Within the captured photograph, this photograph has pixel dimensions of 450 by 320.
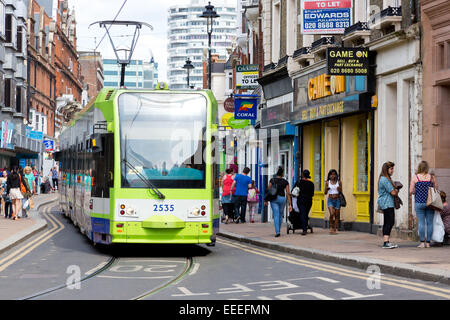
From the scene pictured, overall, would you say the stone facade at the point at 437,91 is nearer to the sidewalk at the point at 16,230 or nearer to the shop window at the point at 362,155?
the shop window at the point at 362,155

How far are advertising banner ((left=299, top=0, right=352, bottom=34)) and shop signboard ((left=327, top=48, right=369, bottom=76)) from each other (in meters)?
1.38

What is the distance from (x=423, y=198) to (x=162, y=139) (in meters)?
5.44

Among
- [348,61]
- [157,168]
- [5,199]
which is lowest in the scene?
[5,199]

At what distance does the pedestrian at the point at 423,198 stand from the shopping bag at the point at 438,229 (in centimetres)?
8

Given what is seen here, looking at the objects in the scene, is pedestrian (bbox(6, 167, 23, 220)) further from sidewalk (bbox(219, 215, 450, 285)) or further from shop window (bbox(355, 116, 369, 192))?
shop window (bbox(355, 116, 369, 192))

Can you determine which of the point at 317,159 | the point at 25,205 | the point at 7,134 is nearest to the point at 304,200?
the point at 317,159

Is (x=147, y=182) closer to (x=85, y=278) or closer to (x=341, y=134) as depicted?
(x=85, y=278)

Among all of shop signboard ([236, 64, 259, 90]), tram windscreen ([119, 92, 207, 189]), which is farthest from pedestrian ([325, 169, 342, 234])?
shop signboard ([236, 64, 259, 90])

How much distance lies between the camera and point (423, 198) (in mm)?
17109

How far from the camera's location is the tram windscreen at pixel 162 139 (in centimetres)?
1611

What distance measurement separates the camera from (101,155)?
1675 cm

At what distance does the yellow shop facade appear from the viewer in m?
22.4
